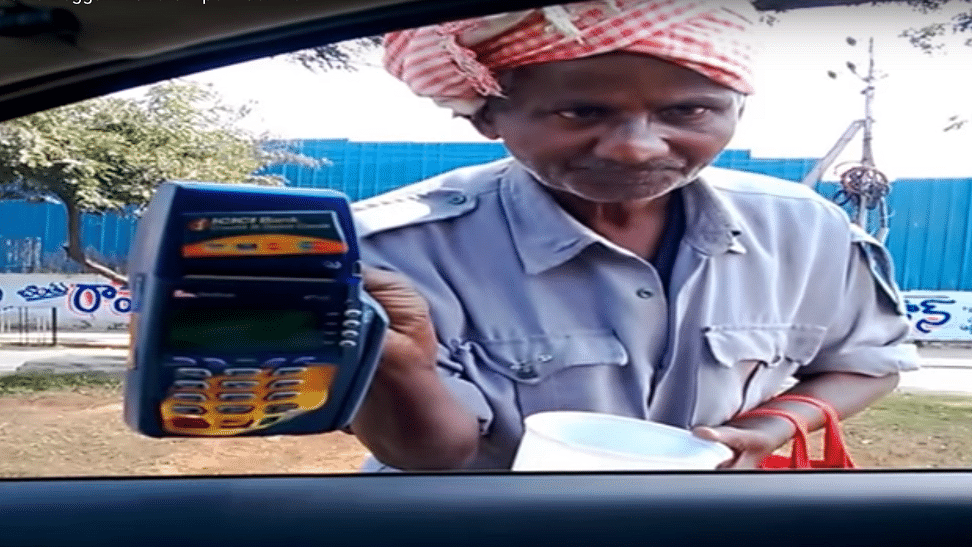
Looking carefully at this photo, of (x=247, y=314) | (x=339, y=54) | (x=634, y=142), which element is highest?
(x=339, y=54)

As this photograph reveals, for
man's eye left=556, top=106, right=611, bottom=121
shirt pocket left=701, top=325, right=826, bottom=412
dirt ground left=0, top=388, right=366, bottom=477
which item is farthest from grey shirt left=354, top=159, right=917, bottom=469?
dirt ground left=0, top=388, right=366, bottom=477

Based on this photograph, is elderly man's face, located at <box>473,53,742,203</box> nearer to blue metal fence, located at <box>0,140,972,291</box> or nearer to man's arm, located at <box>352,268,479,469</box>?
blue metal fence, located at <box>0,140,972,291</box>

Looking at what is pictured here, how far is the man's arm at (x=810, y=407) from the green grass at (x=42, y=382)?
902 millimetres

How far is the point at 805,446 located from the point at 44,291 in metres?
1.14

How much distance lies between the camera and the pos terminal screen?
4.35 feet

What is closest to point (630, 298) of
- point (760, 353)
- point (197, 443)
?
point (760, 353)

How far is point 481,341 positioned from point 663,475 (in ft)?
1.26

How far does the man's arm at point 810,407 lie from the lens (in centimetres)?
149

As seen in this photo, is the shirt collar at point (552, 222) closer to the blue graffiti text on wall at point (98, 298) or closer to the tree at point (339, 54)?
the tree at point (339, 54)

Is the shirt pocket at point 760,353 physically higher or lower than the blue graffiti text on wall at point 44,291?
lower

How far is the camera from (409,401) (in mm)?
1438

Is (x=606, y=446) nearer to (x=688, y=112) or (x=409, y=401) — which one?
(x=409, y=401)

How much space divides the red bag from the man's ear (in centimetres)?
57

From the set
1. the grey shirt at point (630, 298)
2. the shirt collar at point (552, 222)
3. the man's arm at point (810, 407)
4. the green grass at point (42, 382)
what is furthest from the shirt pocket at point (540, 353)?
the green grass at point (42, 382)
